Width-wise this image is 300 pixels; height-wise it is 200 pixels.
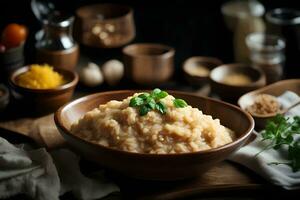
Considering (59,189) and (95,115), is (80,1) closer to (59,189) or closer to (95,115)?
(95,115)

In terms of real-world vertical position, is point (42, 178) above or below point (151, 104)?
below

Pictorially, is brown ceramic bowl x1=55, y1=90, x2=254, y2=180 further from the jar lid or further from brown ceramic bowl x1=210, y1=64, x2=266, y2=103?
the jar lid

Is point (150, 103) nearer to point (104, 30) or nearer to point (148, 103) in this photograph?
point (148, 103)

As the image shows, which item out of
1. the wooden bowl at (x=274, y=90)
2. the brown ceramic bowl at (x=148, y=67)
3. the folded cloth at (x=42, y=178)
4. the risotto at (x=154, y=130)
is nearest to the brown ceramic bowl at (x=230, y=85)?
the wooden bowl at (x=274, y=90)

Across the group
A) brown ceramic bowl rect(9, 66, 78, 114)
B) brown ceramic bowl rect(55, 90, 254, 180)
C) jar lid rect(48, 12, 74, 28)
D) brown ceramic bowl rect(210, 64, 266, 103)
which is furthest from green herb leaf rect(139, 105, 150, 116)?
jar lid rect(48, 12, 74, 28)

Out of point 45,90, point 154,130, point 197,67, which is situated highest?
point 154,130

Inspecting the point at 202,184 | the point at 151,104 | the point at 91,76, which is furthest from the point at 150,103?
the point at 91,76

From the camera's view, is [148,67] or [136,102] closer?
[136,102]
